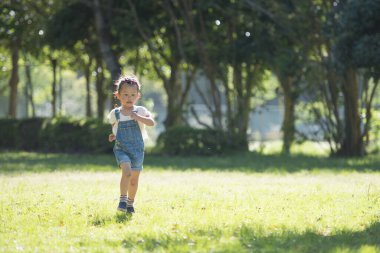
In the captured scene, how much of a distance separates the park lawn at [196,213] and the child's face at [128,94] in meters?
1.25

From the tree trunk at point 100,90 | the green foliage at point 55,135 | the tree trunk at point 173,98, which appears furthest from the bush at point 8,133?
the tree trunk at point 173,98

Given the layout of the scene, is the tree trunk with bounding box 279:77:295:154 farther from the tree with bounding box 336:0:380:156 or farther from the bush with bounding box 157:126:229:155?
the tree with bounding box 336:0:380:156

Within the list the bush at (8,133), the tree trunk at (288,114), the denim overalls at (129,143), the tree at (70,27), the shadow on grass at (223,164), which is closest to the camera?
the denim overalls at (129,143)

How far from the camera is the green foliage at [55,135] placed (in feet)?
73.7

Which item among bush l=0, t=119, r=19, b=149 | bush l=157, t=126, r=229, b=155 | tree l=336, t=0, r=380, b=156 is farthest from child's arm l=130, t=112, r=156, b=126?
bush l=0, t=119, r=19, b=149

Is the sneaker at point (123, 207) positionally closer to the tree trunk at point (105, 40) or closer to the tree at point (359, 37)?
the tree at point (359, 37)

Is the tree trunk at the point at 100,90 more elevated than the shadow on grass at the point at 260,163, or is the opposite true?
the tree trunk at the point at 100,90

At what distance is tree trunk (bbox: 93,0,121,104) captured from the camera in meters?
22.8

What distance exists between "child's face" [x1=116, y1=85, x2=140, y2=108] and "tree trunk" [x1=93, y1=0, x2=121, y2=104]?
14798 millimetres

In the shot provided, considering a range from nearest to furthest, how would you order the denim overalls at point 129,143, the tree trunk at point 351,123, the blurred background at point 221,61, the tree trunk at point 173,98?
the denim overalls at point 129,143, the blurred background at point 221,61, the tree trunk at point 351,123, the tree trunk at point 173,98

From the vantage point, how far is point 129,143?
8.12 m

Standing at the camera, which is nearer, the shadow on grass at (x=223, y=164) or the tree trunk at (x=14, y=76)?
the shadow on grass at (x=223, y=164)

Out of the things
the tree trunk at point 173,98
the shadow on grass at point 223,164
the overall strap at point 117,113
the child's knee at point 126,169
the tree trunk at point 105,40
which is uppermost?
the tree trunk at point 105,40

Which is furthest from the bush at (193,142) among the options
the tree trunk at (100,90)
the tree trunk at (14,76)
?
the tree trunk at (14,76)
